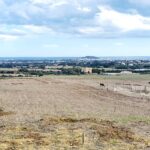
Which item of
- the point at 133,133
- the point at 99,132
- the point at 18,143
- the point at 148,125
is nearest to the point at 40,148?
the point at 18,143

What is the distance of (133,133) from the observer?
2284cm

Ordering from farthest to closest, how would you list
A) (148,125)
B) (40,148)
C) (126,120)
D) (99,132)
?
(126,120) < (148,125) < (99,132) < (40,148)

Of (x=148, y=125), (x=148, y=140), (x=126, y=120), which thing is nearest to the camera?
(x=148, y=140)

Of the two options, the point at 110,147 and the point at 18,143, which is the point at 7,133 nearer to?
the point at 18,143

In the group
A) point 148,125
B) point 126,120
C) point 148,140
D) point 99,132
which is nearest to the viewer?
point 148,140

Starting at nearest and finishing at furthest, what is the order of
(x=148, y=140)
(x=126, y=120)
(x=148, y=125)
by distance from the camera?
(x=148, y=140) → (x=148, y=125) → (x=126, y=120)

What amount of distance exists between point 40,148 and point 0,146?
1.65 meters

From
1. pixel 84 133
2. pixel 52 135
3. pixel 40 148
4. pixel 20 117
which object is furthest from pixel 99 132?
pixel 20 117

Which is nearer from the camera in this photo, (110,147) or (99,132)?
(110,147)

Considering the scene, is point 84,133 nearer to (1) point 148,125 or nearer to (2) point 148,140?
(2) point 148,140

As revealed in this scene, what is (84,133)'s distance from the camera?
22.2 m

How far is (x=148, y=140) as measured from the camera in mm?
20844

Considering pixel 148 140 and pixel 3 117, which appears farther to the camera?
pixel 3 117

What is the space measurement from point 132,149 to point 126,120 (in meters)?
8.91
